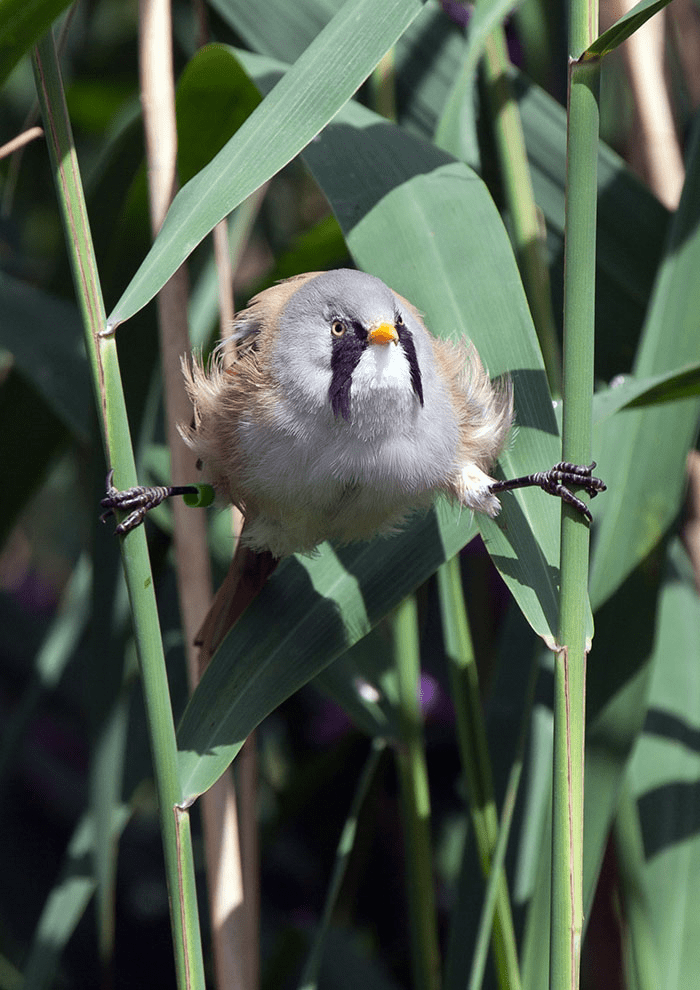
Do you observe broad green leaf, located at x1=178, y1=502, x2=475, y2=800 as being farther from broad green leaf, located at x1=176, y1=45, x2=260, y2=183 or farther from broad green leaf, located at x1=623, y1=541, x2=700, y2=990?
broad green leaf, located at x1=176, y1=45, x2=260, y2=183

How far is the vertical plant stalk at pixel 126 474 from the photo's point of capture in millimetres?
667

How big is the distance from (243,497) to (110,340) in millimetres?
338

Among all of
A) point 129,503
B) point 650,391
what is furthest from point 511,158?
point 129,503

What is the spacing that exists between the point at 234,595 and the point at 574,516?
434 mm

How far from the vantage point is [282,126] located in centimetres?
72

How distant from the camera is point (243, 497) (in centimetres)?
99

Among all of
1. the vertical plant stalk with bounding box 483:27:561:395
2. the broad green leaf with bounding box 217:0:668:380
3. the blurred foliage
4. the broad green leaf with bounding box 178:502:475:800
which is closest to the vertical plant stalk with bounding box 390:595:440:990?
the blurred foliage

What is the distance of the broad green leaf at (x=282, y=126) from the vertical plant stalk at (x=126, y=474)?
1.3 inches

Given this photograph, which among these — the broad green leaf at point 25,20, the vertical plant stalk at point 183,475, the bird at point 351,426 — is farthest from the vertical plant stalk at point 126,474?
the vertical plant stalk at point 183,475

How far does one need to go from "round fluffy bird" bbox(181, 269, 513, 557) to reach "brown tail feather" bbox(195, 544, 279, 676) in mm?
46

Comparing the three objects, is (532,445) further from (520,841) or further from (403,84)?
(403,84)

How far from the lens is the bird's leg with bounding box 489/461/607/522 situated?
0.70 m

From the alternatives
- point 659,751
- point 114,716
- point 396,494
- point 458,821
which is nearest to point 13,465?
point 114,716

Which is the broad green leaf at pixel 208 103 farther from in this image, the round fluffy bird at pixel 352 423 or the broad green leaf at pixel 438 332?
the round fluffy bird at pixel 352 423
